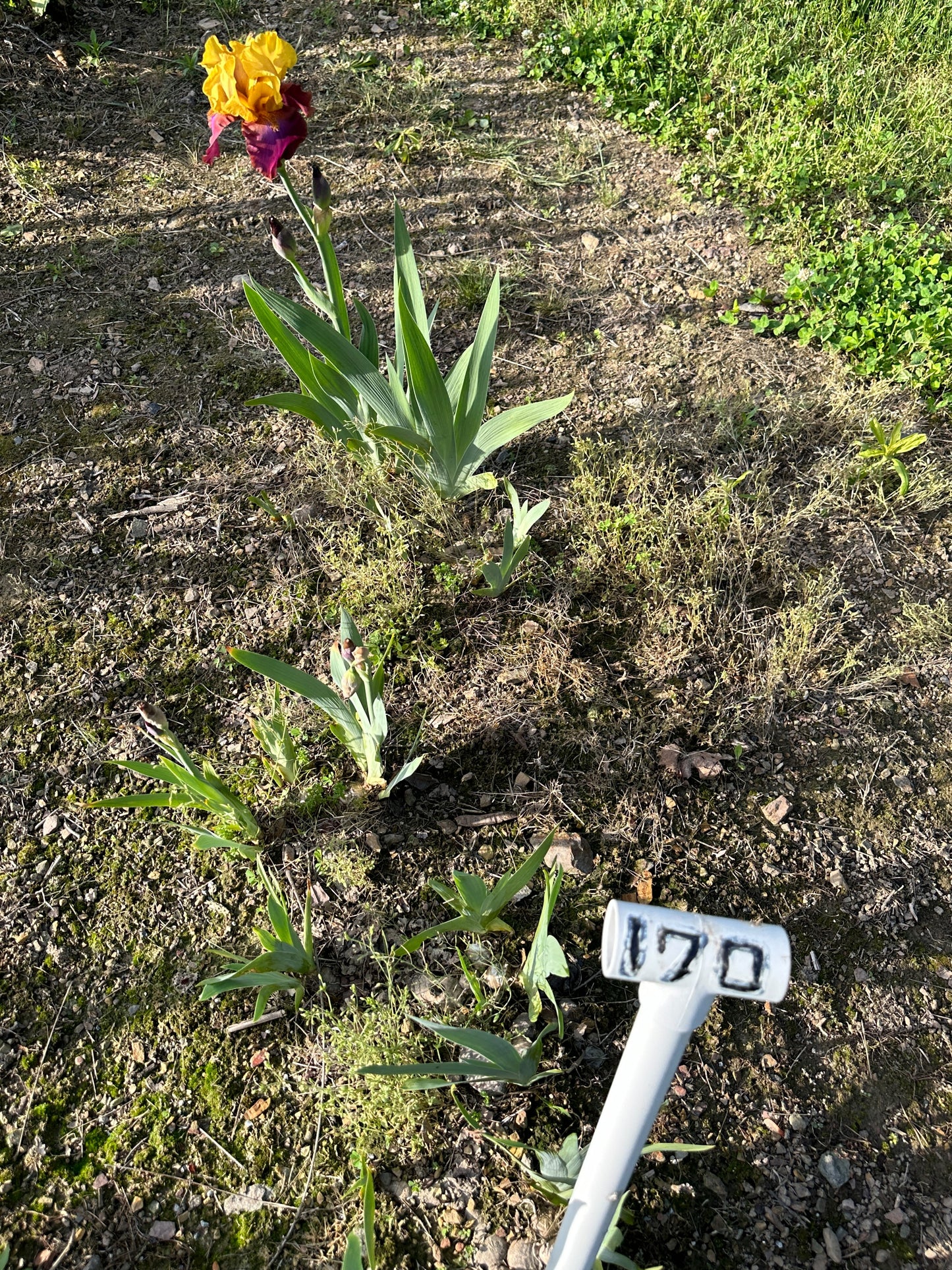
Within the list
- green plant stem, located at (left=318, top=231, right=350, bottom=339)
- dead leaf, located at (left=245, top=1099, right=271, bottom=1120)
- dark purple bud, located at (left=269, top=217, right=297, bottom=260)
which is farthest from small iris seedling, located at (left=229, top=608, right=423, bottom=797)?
dark purple bud, located at (left=269, top=217, right=297, bottom=260)

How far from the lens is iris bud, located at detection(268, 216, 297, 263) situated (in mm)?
1832

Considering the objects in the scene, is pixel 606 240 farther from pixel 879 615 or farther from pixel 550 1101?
pixel 550 1101

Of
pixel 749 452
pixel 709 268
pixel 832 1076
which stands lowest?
pixel 832 1076

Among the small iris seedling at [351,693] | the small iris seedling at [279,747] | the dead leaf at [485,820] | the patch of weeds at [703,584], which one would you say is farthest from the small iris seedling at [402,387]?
the dead leaf at [485,820]

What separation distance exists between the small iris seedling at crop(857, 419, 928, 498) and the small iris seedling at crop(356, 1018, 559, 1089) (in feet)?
6.12

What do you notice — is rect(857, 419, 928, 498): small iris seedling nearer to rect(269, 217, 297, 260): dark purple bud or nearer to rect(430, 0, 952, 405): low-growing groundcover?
rect(430, 0, 952, 405): low-growing groundcover

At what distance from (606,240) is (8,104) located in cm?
267

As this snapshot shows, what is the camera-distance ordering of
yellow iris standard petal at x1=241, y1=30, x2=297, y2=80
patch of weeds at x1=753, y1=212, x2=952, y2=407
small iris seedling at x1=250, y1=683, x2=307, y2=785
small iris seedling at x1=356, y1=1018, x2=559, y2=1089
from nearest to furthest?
small iris seedling at x1=356, y1=1018, x2=559, y2=1089 < yellow iris standard petal at x1=241, y1=30, x2=297, y2=80 < small iris seedling at x1=250, y1=683, x2=307, y2=785 < patch of weeds at x1=753, y1=212, x2=952, y2=407

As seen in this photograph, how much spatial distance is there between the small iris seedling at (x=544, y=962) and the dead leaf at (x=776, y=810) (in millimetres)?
668

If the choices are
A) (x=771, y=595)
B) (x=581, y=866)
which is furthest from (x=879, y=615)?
(x=581, y=866)

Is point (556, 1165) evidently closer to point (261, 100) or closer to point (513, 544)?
point (513, 544)

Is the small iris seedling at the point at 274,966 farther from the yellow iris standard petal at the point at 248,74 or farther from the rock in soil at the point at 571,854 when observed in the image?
the yellow iris standard petal at the point at 248,74

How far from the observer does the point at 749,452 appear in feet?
8.42

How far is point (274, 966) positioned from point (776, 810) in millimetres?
1215
